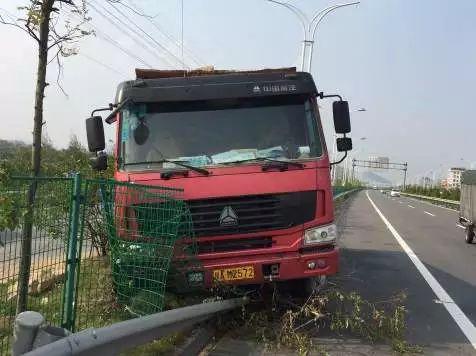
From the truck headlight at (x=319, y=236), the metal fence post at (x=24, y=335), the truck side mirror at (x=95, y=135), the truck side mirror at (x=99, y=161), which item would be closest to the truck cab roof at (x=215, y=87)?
the truck side mirror at (x=95, y=135)

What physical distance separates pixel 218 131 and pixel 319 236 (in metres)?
1.66

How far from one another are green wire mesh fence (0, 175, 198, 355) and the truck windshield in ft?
2.27

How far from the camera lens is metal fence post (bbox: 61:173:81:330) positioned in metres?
4.70

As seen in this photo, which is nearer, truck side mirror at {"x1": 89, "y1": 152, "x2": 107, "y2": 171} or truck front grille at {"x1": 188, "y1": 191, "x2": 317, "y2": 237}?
truck front grille at {"x1": 188, "y1": 191, "x2": 317, "y2": 237}

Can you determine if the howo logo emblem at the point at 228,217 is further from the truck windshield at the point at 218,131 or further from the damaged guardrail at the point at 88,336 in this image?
the damaged guardrail at the point at 88,336

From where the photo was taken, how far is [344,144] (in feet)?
25.0

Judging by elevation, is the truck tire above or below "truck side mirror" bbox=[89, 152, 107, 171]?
below

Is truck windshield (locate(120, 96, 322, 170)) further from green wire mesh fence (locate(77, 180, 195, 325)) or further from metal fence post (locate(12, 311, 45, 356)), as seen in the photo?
metal fence post (locate(12, 311, 45, 356))

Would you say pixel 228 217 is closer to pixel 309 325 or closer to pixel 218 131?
pixel 218 131

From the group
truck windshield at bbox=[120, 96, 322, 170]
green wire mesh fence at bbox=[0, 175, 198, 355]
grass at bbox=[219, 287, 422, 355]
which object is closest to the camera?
green wire mesh fence at bbox=[0, 175, 198, 355]

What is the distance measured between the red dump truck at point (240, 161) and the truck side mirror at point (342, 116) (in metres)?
0.01

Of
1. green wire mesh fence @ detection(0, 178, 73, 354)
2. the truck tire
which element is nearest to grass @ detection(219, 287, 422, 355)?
green wire mesh fence @ detection(0, 178, 73, 354)

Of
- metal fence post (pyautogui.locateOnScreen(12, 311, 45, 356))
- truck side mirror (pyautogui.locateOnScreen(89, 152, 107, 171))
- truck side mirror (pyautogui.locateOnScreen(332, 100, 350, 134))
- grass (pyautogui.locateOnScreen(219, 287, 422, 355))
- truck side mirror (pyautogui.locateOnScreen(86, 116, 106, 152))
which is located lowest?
grass (pyautogui.locateOnScreen(219, 287, 422, 355))

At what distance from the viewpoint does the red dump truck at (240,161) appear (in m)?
6.41
